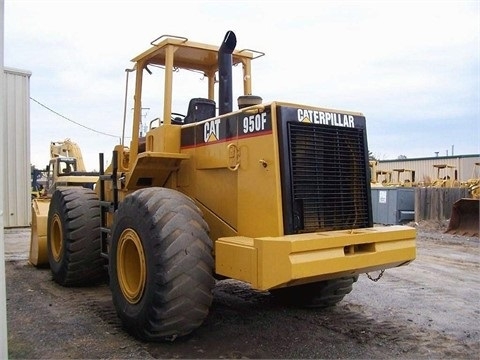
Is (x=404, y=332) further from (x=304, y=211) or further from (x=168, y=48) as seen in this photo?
(x=168, y=48)

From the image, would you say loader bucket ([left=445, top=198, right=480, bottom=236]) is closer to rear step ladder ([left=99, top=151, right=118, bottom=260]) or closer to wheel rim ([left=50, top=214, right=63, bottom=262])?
rear step ladder ([left=99, top=151, right=118, bottom=260])

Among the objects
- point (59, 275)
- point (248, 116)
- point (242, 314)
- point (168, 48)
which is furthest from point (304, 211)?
point (59, 275)

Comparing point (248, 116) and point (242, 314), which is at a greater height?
point (248, 116)

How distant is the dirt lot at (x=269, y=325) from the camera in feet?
14.2

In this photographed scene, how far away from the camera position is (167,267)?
4.12m

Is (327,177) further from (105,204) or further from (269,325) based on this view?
(105,204)

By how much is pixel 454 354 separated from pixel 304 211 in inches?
69.9

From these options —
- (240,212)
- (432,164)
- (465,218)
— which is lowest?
(465,218)

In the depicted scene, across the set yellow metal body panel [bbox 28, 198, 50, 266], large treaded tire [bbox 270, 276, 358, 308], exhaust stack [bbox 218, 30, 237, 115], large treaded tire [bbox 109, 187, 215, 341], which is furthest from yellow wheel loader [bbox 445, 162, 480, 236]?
large treaded tire [bbox 109, 187, 215, 341]

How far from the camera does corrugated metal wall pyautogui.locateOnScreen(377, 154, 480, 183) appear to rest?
3044cm

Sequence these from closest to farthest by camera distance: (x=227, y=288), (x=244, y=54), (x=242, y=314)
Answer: (x=242, y=314), (x=244, y=54), (x=227, y=288)

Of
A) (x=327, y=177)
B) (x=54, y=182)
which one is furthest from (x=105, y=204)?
(x=54, y=182)

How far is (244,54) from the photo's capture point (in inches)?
237

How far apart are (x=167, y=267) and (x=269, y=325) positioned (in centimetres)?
150
